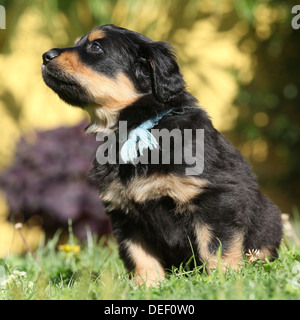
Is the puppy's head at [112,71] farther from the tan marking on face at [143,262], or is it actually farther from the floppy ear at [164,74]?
the tan marking on face at [143,262]

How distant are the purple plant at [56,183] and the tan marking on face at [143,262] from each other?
2032 millimetres

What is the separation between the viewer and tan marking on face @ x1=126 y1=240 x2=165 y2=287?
2.68 m

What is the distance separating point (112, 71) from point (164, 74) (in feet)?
1.13

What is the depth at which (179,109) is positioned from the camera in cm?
268

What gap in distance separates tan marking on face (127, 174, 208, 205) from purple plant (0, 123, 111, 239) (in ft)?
7.48

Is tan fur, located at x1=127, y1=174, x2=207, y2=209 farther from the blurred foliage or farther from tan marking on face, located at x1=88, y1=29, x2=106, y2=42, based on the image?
the blurred foliage

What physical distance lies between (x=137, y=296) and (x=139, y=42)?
62.2 inches

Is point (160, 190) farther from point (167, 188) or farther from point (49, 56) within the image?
point (49, 56)

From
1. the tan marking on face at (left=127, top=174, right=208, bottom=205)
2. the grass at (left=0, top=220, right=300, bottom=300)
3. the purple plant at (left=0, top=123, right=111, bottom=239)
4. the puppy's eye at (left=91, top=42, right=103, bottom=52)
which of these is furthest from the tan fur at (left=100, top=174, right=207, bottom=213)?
the purple plant at (left=0, top=123, right=111, bottom=239)

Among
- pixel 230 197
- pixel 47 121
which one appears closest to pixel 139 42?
pixel 230 197

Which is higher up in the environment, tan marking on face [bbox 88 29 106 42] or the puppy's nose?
tan marking on face [bbox 88 29 106 42]

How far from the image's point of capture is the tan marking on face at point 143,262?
2.68 metres

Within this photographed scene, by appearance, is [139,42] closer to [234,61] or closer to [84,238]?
[84,238]

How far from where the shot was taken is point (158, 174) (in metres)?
2.49
